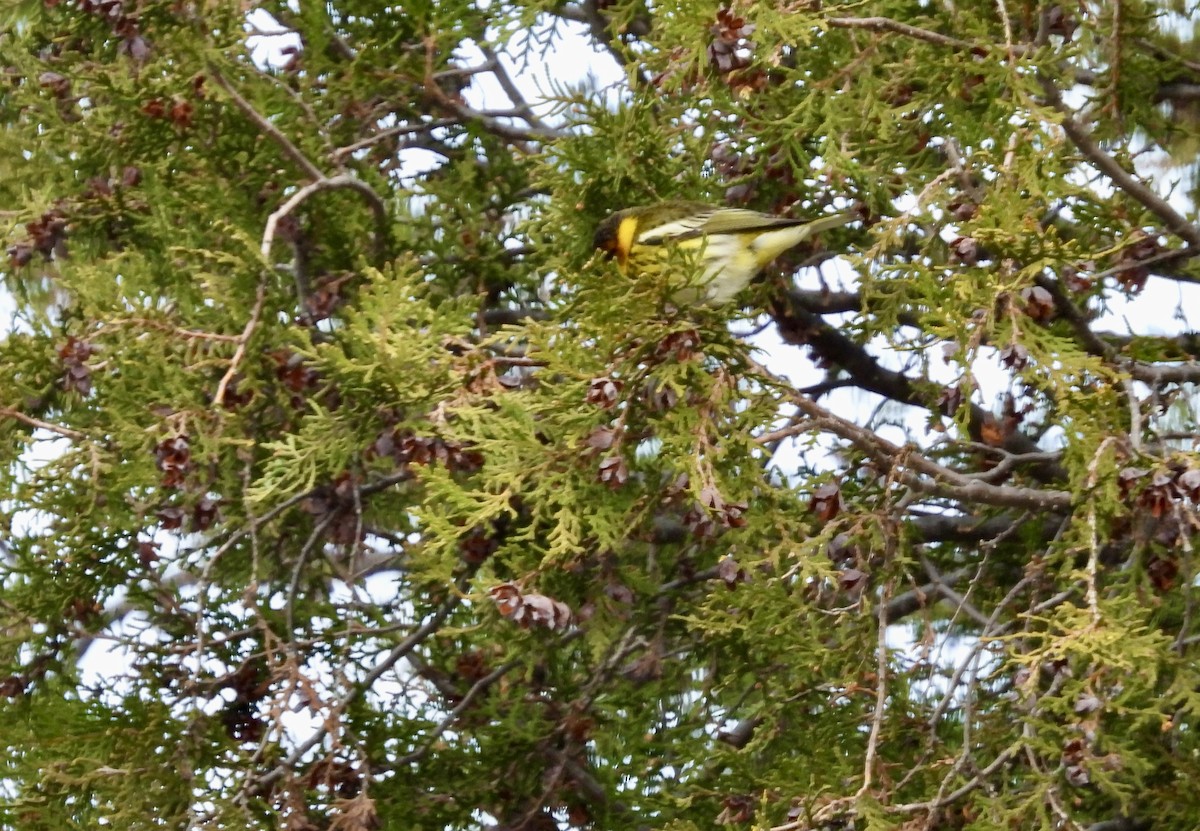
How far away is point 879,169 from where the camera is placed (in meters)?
3.72

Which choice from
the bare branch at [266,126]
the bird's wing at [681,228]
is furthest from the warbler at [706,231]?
the bare branch at [266,126]

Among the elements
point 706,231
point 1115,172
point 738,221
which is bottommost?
point 1115,172

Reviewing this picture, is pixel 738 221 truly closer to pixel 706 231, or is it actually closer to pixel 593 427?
pixel 706 231

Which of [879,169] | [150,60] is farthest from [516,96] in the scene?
[879,169]

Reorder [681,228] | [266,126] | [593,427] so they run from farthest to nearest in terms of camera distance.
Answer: [681,228] → [266,126] → [593,427]

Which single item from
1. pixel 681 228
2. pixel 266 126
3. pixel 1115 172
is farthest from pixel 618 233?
pixel 1115 172

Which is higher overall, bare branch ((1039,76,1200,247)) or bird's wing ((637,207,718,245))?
bird's wing ((637,207,718,245))

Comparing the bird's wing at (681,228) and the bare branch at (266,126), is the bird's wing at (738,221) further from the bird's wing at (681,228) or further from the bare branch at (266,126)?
the bare branch at (266,126)

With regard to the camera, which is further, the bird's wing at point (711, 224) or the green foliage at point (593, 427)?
the bird's wing at point (711, 224)

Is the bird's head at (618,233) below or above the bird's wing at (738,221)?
below

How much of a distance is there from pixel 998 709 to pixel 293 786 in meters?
1.56

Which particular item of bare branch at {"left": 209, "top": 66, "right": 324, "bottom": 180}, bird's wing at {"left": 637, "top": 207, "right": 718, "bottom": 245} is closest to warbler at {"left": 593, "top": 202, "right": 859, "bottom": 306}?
bird's wing at {"left": 637, "top": 207, "right": 718, "bottom": 245}

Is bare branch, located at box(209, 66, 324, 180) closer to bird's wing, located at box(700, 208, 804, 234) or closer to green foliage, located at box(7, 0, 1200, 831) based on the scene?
green foliage, located at box(7, 0, 1200, 831)

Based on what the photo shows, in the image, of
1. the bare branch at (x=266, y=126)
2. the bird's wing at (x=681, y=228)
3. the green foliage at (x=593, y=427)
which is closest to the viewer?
the green foliage at (x=593, y=427)
